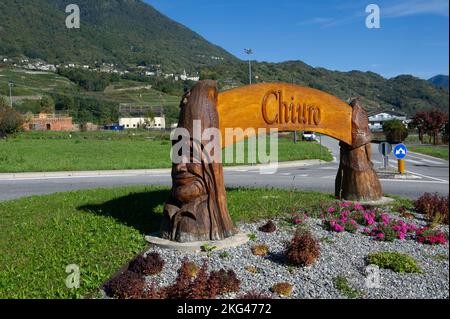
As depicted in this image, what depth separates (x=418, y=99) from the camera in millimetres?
130125

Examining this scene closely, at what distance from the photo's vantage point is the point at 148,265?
5.63 meters

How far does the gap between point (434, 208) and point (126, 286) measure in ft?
20.1

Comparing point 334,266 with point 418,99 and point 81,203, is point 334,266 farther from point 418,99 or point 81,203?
point 418,99

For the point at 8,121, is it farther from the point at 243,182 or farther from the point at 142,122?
the point at 142,122

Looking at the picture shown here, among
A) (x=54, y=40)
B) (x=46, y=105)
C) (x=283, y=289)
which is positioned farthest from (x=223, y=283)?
(x=54, y=40)

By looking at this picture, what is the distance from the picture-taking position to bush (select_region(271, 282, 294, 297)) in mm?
5012

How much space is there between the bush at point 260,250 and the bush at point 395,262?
136cm

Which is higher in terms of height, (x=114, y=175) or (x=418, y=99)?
(x=418, y=99)

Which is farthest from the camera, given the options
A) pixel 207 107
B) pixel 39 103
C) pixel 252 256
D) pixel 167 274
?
pixel 39 103

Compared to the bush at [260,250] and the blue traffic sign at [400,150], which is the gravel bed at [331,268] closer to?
the bush at [260,250]

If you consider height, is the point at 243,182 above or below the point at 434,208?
below

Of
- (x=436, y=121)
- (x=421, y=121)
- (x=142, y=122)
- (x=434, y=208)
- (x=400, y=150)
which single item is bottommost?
(x=434, y=208)

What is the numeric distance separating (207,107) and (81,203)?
15.9 ft
